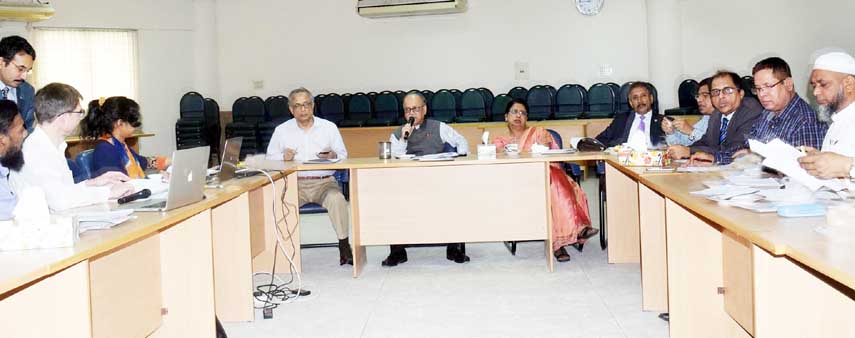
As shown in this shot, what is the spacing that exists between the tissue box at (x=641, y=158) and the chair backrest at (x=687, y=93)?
603 centimetres

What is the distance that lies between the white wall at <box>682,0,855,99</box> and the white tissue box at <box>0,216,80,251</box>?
9.59 m

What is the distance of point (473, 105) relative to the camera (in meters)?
9.88

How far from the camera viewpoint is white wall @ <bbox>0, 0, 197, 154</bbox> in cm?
1024

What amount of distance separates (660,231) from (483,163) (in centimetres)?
123

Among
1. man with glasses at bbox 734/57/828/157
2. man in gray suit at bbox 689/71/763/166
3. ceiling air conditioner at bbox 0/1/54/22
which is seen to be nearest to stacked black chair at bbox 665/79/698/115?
man in gray suit at bbox 689/71/763/166

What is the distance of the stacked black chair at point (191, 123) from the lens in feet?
32.7

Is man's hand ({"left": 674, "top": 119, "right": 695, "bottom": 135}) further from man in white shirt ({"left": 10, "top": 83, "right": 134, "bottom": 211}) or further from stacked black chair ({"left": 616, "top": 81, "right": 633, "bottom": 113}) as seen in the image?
stacked black chair ({"left": 616, "top": 81, "right": 633, "bottom": 113})

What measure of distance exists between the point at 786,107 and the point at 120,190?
2.64 m

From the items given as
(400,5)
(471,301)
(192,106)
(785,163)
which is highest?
(400,5)

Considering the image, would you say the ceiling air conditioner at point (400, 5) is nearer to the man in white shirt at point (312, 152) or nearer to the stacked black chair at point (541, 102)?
the stacked black chair at point (541, 102)

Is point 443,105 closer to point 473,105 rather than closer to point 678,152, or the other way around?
point 473,105

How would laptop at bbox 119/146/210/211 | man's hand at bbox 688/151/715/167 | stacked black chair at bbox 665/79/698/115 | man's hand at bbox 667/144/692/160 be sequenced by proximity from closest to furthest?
laptop at bbox 119/146/210/211 < man's hand at bbox 688/151/715/167 < man's hand at bbox 667/144/692/160 < stacked black chair at bbox 665/79/698/115

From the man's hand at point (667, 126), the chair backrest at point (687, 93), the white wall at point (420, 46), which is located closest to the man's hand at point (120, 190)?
the man's hand at point (667, 126)

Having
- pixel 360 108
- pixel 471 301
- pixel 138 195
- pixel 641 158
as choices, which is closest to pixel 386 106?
pixel 360 108
